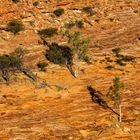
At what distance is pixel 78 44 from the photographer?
7144 centimetres

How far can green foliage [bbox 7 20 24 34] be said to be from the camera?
75.6 meters

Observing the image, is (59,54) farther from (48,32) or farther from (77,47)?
(48,32)

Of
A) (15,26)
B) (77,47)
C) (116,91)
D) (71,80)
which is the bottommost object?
(71,80)

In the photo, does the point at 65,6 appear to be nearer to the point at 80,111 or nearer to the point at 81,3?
the point at 81,3

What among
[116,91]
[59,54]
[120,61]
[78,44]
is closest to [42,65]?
[59,54]

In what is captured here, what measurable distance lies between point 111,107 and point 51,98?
7.61 meters

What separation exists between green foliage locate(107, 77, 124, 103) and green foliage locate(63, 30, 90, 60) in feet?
28.4

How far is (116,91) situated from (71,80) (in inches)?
344

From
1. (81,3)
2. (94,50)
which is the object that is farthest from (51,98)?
(81,3)

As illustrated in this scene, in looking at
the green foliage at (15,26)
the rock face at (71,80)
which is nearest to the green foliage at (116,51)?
the rock face at (71,80)

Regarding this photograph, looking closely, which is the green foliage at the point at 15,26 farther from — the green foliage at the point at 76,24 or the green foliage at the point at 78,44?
the green foliage at the point at 78,44

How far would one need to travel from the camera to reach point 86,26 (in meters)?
77.9

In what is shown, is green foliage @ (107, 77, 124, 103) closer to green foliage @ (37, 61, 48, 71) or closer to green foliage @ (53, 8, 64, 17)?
green foliage @ (37, 61, 48, 71)

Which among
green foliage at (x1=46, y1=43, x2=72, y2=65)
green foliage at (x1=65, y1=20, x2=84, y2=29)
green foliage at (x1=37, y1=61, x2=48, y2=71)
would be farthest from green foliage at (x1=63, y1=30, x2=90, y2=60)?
green foliage at (x1=37, y1=61, x2=48, y2=71)
